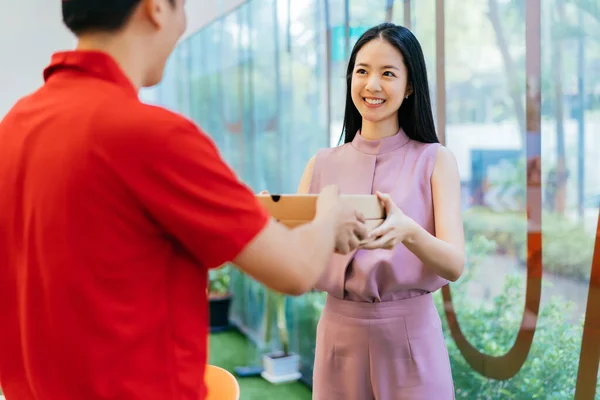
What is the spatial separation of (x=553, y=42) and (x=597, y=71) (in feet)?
0.62

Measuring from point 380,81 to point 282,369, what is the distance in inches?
99.0

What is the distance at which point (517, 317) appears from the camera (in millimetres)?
2197

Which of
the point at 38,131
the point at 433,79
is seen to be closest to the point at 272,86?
the point at 433,79

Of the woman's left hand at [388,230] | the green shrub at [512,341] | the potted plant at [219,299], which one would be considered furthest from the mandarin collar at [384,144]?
the potted plant at [219,299]

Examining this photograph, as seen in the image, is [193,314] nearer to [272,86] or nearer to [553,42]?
[553,42]

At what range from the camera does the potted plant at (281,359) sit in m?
3.83

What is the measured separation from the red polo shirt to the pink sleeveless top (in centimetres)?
75

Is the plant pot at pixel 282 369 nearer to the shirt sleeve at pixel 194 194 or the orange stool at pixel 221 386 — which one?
the orange stool at pixel 221 386

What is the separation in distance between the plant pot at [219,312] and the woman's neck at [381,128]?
11.3 feet

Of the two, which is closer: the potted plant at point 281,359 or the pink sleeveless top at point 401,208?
the pink sleeveless top at point 401,208

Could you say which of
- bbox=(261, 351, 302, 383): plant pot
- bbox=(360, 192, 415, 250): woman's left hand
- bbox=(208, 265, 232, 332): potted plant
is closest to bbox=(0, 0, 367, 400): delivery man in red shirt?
bbox=(360, 192, 415, 250): woman's left hand

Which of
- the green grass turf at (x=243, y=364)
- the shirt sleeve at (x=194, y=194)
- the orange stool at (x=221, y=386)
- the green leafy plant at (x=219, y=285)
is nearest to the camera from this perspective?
the shirt sleeve at (x=194, y=194)

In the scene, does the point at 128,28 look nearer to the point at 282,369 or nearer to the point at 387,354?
the point at 387,354

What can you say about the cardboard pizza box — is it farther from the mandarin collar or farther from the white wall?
the white wall
